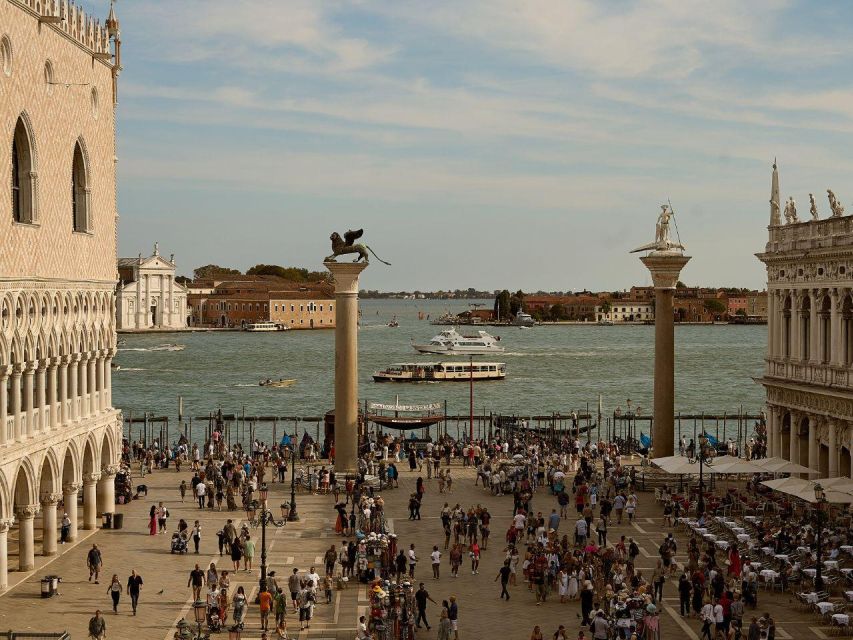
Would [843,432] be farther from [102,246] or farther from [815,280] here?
[102,246]

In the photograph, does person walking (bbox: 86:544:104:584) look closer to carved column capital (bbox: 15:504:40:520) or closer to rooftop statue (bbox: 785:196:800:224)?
carved column capital (bbox: 15:504:40:520)

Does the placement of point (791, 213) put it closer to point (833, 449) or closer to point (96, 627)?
point (833, 449)

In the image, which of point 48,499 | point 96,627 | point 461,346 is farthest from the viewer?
point 461,346

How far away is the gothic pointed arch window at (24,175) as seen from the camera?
2506 centimetres

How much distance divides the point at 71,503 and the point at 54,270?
18.7ft

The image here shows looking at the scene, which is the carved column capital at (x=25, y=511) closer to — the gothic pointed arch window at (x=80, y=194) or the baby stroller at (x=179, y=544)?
the baby stroller at (x=179, y=544)

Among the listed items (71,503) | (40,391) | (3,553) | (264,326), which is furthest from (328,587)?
(264,326)

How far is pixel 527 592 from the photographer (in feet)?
78.8

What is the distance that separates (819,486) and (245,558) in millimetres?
11981

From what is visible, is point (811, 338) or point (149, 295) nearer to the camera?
point (811, 338)

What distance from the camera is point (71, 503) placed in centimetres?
2875

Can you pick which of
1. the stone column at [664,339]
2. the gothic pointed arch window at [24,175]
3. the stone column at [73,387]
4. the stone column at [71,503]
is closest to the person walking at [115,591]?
the stone column at [71,503]

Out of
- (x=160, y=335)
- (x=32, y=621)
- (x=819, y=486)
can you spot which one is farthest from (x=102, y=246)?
(x=160, y=335)

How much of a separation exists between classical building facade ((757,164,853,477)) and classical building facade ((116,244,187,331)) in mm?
140360
